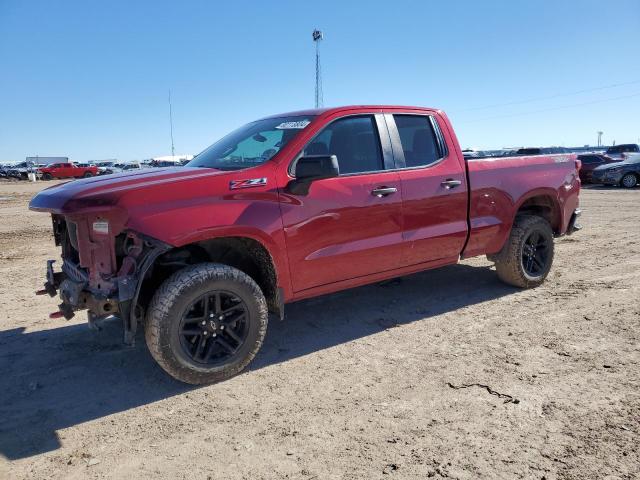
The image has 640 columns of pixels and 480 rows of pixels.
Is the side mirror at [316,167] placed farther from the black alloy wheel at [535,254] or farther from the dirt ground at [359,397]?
the black alloy wheel at [535,254]

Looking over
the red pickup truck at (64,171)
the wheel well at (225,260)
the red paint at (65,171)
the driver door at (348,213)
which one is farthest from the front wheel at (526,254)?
the red paint at (65,171)

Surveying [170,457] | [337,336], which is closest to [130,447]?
[170,457]

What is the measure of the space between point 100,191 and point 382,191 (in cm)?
221

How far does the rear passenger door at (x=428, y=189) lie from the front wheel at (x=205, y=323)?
1.64 meters

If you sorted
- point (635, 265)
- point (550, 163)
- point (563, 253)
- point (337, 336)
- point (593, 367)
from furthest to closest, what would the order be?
1. point (563, 253)
2. point (635, 265)
3. point (550, 163)
4. point (337, 336)
5. point (593, 367)

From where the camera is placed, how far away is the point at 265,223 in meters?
3.59

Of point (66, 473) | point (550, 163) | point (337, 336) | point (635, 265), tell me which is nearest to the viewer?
point (66, 473)

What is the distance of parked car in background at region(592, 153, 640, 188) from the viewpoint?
20188mm

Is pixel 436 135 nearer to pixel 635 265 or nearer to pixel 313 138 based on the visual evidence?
pixel 313 138

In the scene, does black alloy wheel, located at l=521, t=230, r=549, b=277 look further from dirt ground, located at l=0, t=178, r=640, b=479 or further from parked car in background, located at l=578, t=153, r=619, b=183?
parked car in background, located at l=578, t=153, r=619, b=183

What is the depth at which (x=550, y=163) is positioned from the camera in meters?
5.57

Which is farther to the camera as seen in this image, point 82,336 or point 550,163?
point 550,163

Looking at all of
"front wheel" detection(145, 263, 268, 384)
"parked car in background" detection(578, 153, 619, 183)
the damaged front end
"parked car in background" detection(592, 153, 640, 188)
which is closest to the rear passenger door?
"front wheel" detection(145, 263, 268, 384)

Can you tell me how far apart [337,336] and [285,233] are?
119cm
